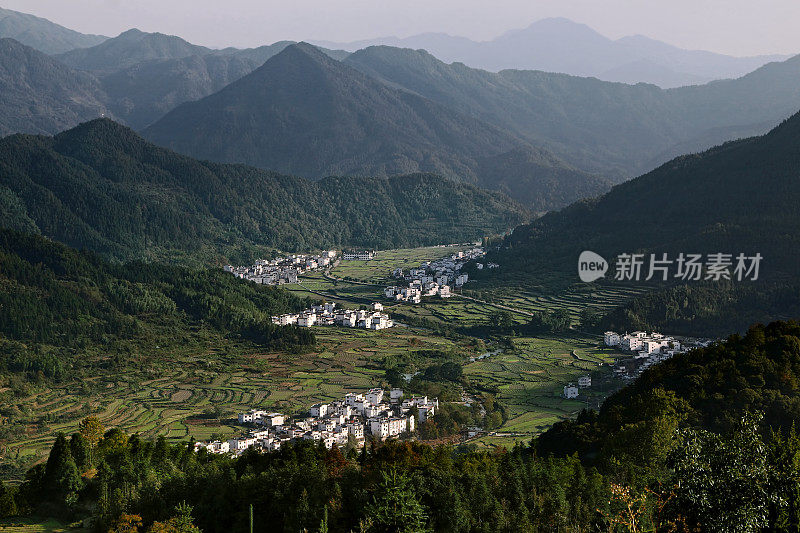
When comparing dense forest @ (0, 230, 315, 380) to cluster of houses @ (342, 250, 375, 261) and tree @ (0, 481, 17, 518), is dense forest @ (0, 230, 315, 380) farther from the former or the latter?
cluster of houses @ (342, 250, 375, 261)

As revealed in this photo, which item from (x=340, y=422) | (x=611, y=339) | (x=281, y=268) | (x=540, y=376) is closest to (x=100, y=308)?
(x=340, y=422)

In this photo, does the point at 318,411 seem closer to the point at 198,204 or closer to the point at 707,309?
the point at 707,309

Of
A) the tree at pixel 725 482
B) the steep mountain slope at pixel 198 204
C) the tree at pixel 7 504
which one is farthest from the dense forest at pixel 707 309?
the steep mountain slope at pixel 198 204

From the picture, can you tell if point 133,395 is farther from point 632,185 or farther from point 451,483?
point 632,185

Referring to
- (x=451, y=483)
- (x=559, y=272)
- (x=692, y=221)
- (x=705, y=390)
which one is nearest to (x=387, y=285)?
(x=559, y=272)

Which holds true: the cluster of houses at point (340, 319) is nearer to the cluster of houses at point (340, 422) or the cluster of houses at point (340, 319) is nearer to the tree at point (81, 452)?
the cluster of houses at point (340, 422)

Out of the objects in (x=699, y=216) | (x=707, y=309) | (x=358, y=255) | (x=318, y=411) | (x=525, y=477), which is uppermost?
(x=699, y=216)
